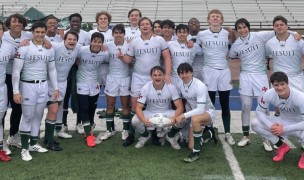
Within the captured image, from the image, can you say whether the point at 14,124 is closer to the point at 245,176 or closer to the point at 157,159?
the point at 157,159

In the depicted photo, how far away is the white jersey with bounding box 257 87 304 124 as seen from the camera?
4711 mm

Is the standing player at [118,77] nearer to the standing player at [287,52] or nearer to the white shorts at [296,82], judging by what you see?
the standing player at [287,52]

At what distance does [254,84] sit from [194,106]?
0.91 metres

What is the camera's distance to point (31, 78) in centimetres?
501

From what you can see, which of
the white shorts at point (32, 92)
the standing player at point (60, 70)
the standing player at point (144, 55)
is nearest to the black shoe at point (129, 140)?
the standing player at point (144, 55)

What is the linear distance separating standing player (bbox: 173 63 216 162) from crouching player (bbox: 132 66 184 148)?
0.14 meters

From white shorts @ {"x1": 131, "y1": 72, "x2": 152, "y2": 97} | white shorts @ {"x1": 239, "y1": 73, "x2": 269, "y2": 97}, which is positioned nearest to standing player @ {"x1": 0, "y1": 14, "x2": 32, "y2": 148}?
white shorts @ {"x1": 131, "y1": 72, "x2": 152, "y2": 97}

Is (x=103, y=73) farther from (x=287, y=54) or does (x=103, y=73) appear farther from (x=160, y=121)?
(x=287, y=54)

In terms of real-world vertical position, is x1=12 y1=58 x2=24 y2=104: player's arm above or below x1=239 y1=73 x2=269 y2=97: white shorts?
above

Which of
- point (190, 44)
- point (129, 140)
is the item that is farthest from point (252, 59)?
point (129, 140)

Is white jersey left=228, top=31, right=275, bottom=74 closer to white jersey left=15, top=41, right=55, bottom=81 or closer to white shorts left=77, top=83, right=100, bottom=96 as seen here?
white shorts left=77, top=83, right=100, bottom=96

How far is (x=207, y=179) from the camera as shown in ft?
14.3

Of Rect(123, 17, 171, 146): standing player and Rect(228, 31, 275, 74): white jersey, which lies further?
Rect(123, 17, 171, 146): standing player

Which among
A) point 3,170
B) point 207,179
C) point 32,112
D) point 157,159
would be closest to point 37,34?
point 32,112
